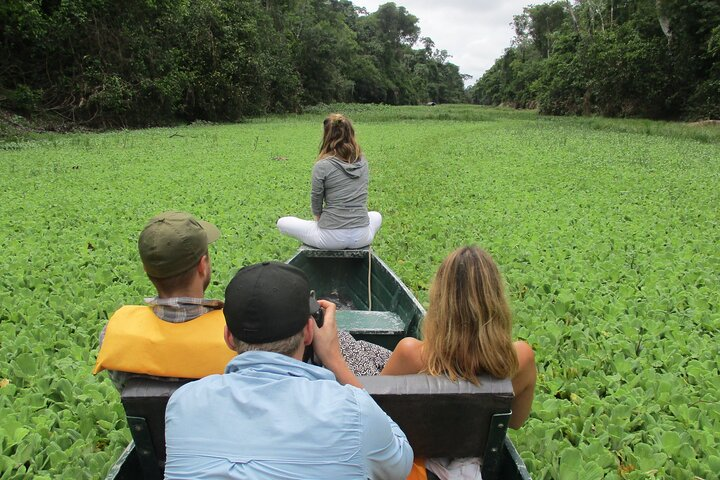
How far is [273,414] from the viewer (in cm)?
119

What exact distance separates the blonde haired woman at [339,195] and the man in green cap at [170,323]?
2.53m

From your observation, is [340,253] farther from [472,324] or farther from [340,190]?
[472,324]

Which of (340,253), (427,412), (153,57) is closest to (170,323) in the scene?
(427,412)

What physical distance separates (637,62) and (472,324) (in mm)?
32040

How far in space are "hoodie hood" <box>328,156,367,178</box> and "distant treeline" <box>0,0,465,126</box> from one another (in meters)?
16.4

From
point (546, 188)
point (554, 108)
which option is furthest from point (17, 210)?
point (554, 108)

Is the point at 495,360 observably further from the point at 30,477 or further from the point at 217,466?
the point at 30,477

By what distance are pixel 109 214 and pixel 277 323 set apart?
5.74 metres

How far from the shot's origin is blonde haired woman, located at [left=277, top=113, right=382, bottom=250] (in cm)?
434

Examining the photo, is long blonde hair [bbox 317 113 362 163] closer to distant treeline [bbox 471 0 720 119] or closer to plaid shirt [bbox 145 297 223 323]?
plaid shirt [bbox 145 297 223 323]

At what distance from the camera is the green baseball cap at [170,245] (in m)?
1.80

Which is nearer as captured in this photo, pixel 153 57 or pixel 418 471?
pixel 418 471

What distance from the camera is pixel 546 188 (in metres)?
8.55

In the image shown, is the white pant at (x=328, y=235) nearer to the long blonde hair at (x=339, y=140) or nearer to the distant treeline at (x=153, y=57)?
the long blonde hair at (x=339, y=140)
